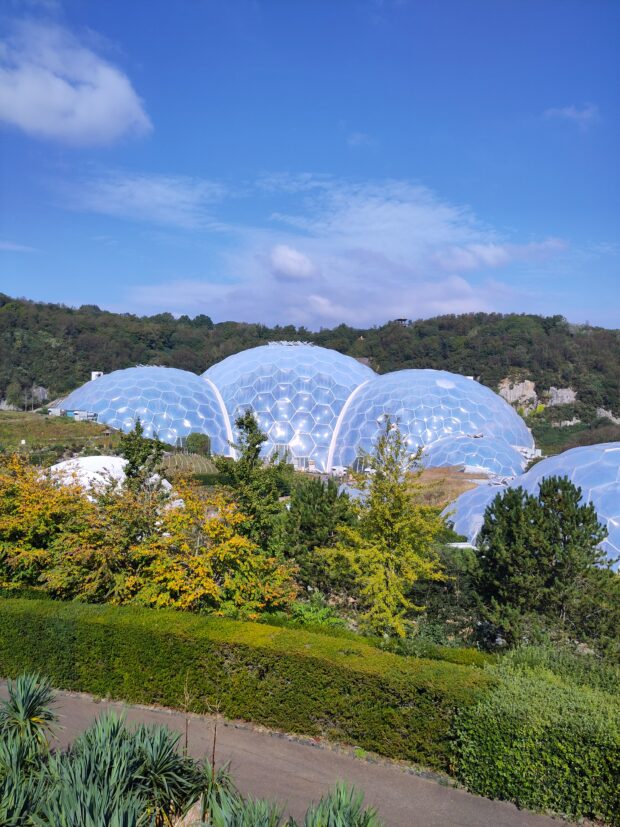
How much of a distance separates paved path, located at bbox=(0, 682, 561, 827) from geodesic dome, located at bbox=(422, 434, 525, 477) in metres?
24.7

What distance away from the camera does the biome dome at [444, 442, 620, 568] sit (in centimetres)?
1820

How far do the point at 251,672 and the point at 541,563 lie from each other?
241 inches

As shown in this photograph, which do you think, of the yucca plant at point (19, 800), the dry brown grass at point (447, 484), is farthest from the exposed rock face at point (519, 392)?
the yucca plant at point (19, 800)

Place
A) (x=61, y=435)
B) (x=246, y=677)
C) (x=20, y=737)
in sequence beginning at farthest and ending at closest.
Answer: (x=61, y=435) < (x=246, y=677) < (x=20, y=737)

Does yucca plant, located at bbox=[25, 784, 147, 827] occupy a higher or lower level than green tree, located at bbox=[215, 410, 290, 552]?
lower

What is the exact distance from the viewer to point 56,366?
71.2 m

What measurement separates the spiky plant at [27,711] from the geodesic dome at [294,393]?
30.6m

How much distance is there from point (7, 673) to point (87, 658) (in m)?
1.61

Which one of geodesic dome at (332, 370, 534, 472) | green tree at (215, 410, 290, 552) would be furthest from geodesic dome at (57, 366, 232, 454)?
green tree at (215, 410, 290, 552)

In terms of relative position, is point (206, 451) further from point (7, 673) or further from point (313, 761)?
point (313, 761)

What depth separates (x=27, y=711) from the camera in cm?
702

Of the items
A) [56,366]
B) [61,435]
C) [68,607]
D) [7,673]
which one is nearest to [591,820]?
[68,607]

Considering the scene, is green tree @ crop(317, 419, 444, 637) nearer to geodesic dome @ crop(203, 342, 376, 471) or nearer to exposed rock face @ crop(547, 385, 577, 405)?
geodesic dome @ crop(203, 342, 376, 471)

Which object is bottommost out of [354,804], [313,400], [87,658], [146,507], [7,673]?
[7,673]
